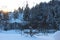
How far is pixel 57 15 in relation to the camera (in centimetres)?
2023

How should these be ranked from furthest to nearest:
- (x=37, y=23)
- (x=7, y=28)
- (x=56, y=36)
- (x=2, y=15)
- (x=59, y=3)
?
(x=2, y=15)
(x=59, y=3)
(x=7, y=28)
(x=37, y=23)
(x=56, y=36)

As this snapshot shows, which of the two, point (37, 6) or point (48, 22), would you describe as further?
point (37, 6)

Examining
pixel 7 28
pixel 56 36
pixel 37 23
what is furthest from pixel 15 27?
pixel 56 36

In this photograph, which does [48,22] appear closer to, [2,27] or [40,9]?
[40,9]

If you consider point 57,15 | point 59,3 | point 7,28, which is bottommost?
point 7,28

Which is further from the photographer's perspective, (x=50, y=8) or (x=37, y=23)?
(x=50, y=8)

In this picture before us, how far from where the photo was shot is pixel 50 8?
69.2 feet

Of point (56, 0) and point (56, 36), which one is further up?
point (56, 0)

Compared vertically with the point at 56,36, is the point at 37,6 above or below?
above

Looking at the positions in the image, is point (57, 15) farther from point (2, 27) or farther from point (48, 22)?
point (2, 27)

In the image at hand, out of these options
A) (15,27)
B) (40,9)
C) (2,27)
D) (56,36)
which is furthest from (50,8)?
(56,36)

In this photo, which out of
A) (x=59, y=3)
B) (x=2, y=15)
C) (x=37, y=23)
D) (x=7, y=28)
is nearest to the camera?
(x=37, y=23)

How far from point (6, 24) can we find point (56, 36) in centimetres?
1651

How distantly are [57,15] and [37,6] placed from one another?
2738 mm
